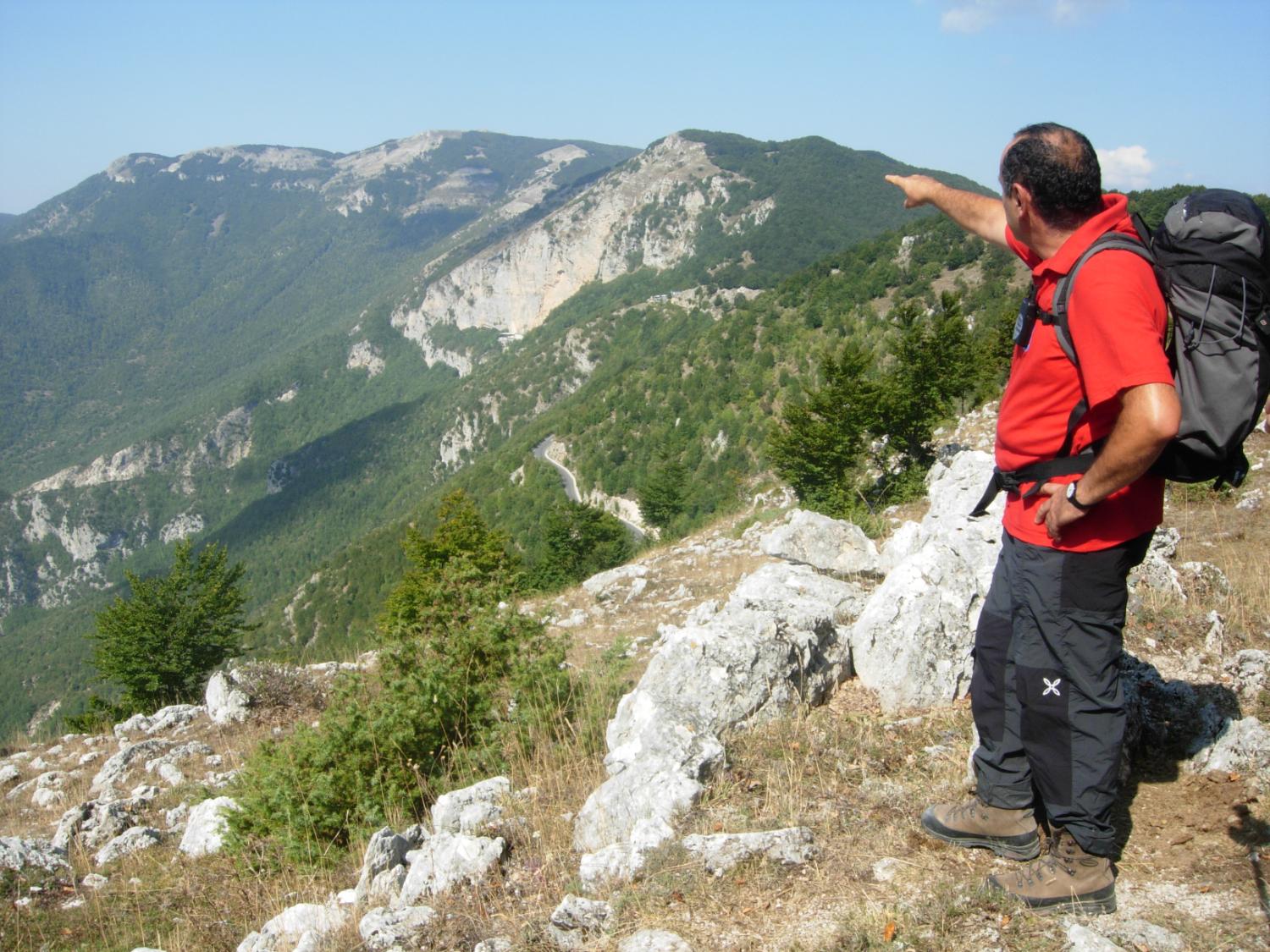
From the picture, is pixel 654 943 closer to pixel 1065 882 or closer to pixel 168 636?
pixel 1065 882

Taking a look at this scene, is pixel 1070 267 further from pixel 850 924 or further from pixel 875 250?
pixel 875 250

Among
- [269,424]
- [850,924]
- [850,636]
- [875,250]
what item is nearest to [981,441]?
[850,636]

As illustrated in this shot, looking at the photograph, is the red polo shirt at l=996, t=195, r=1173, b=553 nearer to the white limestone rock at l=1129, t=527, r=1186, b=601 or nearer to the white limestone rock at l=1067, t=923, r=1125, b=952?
the white limestone rock at l=1067, t=923, r=1125, b=952

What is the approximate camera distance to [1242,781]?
330cm

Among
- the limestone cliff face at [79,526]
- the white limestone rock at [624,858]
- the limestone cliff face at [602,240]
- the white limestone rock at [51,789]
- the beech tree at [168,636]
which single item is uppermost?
the limestone cliff face at [602,240]

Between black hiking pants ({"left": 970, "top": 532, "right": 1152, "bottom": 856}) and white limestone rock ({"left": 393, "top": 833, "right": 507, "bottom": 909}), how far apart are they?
91.4 inches

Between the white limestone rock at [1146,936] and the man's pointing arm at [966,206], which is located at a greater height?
the man's pointing arm at [966,206]

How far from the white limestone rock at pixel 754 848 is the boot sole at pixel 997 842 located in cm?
50

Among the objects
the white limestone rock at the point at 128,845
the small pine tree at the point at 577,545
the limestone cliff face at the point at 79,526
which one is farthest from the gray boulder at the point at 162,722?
the limestone cliff face at the point at 79,526

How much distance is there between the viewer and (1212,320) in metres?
2.37

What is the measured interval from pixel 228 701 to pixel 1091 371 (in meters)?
11.4

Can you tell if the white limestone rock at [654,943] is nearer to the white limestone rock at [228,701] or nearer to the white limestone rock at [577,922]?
the white limestone rock at [577,922]

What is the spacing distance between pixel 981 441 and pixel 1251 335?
17210 mm

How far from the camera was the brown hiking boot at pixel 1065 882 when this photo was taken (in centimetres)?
264
